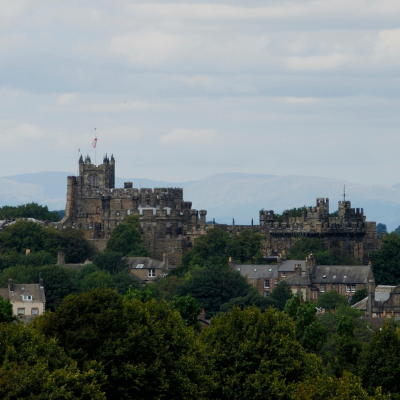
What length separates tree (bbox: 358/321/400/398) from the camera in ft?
246

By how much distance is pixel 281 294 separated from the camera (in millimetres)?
137875

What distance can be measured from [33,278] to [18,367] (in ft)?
242

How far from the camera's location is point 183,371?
7194cm

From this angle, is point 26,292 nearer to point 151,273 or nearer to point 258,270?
point 151,273

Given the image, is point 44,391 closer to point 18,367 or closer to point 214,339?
point 18,367

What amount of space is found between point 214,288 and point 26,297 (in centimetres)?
1637

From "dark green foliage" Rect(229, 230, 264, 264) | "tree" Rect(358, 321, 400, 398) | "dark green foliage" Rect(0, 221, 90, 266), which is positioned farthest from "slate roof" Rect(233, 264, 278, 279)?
"tree" Rect(358, 321, 400, 398)

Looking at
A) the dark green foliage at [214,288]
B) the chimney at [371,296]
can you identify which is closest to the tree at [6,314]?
the dark green foliage at [214,288]

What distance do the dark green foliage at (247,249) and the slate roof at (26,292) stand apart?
32.8 m

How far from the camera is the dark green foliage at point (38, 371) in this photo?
6056 centimetres

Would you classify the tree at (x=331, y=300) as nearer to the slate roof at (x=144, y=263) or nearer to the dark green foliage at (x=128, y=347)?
the slate roof at (x=144, y=263)

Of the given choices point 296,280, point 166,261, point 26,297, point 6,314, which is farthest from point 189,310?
point 166,261

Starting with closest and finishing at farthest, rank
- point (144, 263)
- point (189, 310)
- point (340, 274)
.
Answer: point (189, 310) < point (340, 274) < point (144, 263)

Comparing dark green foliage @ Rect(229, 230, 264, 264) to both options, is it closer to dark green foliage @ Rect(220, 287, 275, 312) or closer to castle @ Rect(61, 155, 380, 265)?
castle @ Rect(61, 155, 380, 265)
